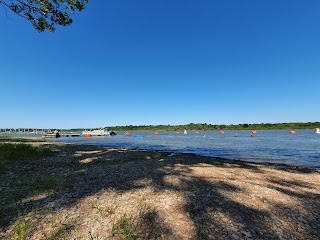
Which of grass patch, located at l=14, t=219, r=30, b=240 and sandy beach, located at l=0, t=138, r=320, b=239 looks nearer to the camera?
grass patch, located at l=14, t=219, r=30, b=240

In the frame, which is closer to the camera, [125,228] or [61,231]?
[61,231]

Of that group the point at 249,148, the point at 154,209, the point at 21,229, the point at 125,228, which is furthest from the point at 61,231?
the point at 249,148

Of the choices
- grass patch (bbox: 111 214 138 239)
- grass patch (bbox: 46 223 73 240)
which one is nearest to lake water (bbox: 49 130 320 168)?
grass patch (bbox: 111 214 138 239)

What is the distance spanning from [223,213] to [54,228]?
396 centimetres

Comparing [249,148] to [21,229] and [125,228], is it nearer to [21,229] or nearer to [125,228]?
[125,228]

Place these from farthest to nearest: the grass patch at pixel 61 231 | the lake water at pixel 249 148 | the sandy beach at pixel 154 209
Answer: the lake water at pixel 249 148
the sandy beach at pixel 154 209
the grass patch at pixel 61 231

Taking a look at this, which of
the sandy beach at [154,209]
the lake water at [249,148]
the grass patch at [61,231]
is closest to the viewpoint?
the grass patch at [61,231]

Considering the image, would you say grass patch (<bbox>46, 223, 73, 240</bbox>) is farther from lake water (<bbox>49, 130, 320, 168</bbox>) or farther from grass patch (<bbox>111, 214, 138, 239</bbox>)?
lake water (<bbox>49, 130, 320, 168</bbox>)

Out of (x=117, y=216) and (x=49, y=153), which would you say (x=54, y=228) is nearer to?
(x=117, y=216)

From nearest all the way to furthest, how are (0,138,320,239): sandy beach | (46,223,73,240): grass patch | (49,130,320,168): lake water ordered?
(46,223,73,240): grass patch, (0,138,320,239): sandy beach, (49,130,320,168): lake water

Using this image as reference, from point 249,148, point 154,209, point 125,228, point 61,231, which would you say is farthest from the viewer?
point 249,148

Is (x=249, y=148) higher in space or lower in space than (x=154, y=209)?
lower

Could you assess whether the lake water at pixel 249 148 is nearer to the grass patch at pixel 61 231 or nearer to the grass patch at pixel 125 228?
the grass patch at pixel 125 228

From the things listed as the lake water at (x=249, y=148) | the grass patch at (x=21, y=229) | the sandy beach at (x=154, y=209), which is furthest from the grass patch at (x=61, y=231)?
the lake water at (x=249, y=148)
